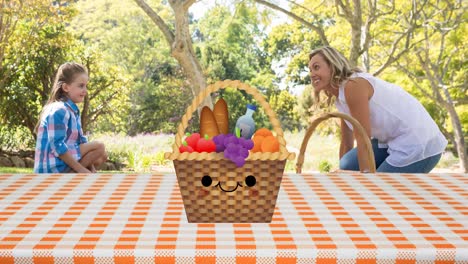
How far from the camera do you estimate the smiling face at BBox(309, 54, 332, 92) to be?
2.54 meters

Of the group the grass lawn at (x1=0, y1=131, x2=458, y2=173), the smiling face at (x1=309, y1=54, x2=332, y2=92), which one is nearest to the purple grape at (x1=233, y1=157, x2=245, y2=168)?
the smiling face at (x1=309, y1=54, x2=332, y2=92)

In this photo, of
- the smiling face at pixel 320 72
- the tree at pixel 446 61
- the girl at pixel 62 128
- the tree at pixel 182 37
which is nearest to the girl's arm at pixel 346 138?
the smiling face at pixel 320 72

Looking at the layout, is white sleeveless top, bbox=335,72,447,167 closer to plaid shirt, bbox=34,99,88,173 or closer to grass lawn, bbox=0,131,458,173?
plaid shirt, bbox=34,99,88,173

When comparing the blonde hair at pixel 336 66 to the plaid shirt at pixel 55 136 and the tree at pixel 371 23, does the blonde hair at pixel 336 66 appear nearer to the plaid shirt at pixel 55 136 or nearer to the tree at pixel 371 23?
the plaid shirt at pixel 55 136

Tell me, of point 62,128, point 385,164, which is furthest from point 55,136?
point 385,164

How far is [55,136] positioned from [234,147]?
1686 millimetres

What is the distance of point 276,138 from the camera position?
4.40 ft

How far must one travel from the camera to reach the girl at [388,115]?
2.49 metres

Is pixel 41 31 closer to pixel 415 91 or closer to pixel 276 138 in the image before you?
pixel 415 91

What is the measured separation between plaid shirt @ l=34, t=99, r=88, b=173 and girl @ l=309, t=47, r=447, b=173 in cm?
117

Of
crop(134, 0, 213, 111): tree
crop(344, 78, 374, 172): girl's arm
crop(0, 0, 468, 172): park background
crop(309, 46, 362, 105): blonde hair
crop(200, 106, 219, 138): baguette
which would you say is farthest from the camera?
crop(0, 0, 468, 172): park background

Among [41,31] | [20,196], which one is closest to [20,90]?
[41,31]

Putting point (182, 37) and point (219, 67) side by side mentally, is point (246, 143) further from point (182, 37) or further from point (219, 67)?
point (219, 67)

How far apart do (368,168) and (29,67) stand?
9317mm
